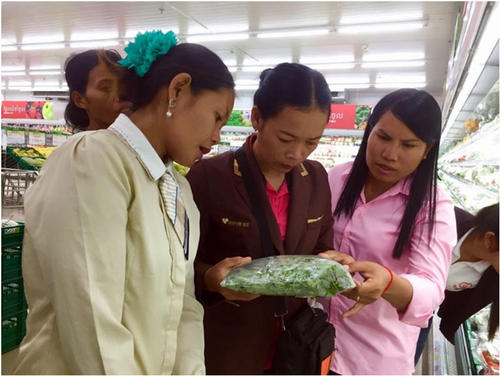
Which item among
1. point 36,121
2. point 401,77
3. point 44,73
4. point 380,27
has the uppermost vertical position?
point 380,27

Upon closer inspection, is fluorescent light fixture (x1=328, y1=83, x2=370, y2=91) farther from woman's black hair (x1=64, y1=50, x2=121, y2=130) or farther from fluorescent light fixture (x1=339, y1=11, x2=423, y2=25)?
woman's black hair (x1=64, y1=50, x2=121, y2=130)

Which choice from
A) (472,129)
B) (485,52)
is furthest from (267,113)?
(472,129)

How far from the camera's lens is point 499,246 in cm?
156

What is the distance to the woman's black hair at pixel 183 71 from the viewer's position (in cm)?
109

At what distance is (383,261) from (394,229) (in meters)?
0.13

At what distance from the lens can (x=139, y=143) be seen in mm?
1042

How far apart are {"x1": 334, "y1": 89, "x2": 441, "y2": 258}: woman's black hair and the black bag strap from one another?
46 centimetres

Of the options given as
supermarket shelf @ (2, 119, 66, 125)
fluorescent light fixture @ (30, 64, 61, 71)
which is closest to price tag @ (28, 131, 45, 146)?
supermarket shelf @ (2, 119, 66, 125)

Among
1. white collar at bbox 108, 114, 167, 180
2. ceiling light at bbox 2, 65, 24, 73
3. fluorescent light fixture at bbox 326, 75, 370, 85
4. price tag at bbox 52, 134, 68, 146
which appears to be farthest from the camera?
ceiling light at bbox 2, 65, 24, 73

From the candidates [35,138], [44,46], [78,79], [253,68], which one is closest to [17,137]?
[35,138]

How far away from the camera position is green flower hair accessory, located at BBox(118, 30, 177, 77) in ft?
3.66

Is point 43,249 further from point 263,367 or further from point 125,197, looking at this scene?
point 263,367

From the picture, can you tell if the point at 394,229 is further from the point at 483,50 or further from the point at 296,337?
the point at 483,50

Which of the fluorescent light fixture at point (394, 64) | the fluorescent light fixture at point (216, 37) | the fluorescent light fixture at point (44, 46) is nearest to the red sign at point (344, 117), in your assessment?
the fluorescent light fixture at point (394, 64)
